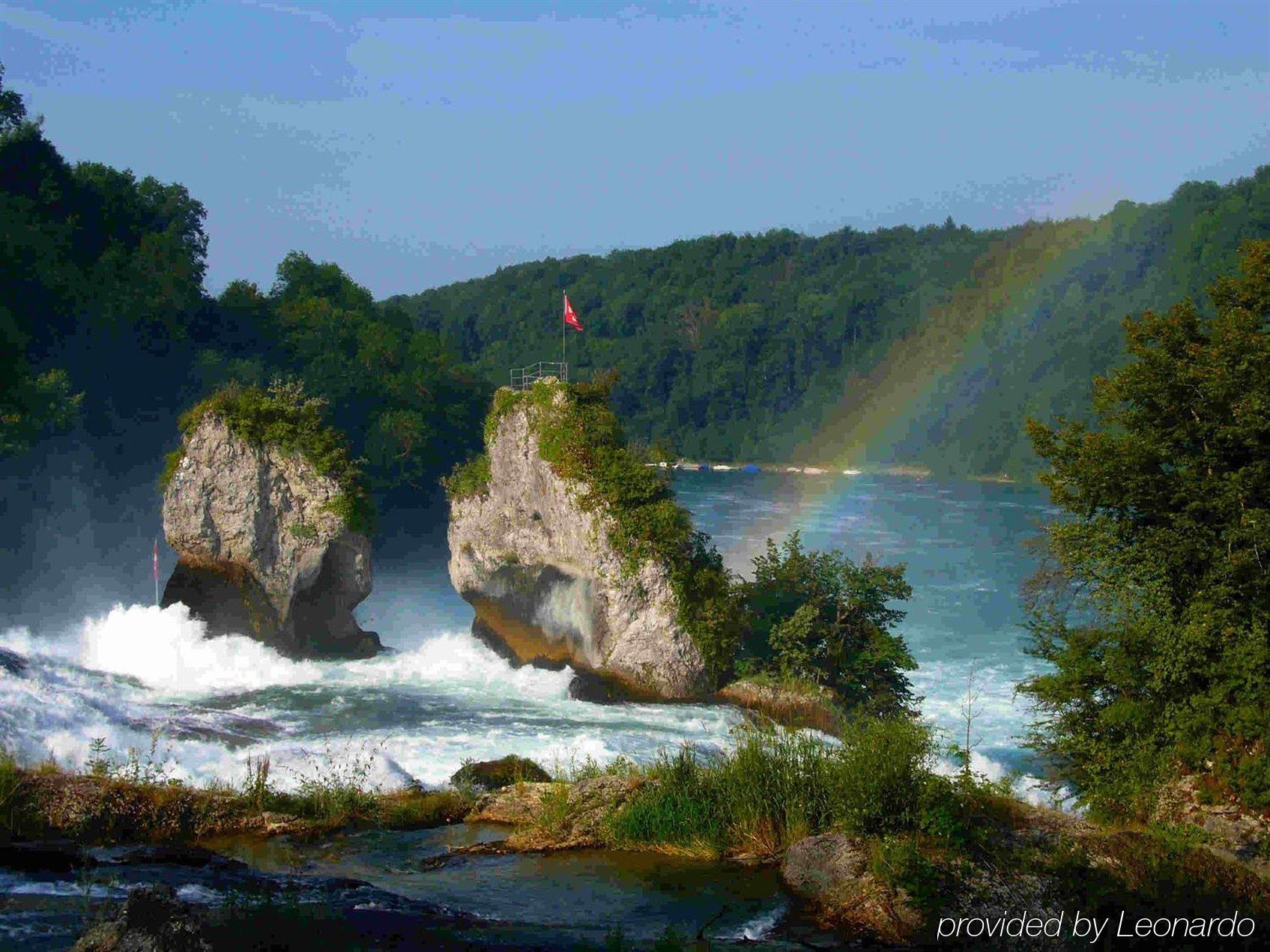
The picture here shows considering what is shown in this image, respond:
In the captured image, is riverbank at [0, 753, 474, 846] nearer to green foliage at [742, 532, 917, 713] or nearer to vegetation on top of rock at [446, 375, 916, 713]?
vegetation on top of rock at [446, 375, 916, 713]

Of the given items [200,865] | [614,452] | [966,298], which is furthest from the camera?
[966,298]

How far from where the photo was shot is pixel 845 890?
9266 mm

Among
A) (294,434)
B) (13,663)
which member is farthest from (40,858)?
(294,434)

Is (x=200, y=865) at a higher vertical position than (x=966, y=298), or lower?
lower

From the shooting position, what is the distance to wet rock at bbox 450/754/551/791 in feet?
48.3

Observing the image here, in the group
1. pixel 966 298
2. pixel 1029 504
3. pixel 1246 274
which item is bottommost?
pixel 1029 504

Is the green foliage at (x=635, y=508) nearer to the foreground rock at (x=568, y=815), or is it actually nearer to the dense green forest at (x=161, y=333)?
the foreground rock at (x=568, y=815)

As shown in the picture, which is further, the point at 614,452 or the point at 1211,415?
the point at 614,452

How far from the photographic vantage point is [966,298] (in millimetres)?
99750

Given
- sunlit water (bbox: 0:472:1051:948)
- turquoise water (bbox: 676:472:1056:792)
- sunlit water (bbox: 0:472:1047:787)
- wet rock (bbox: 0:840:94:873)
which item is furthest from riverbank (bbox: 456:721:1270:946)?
turquoise water (bbox: 676:472:1056:792)

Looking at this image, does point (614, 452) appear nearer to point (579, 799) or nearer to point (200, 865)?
point (579, 799)

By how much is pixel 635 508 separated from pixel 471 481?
4.96m

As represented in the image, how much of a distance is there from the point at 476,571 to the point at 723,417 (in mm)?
76903

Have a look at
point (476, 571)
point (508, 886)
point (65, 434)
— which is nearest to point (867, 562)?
point (476, 571)
